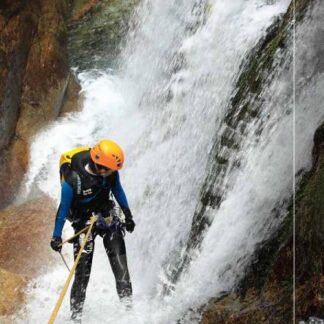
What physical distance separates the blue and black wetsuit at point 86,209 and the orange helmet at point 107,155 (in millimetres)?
267

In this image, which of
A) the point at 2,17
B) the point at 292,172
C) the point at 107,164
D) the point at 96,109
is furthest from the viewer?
the point at 96,109

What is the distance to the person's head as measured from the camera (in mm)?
6410

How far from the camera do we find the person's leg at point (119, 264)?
23.0ft

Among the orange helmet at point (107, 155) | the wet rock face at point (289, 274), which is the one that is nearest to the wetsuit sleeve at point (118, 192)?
the orange helmet at point (107, 155)

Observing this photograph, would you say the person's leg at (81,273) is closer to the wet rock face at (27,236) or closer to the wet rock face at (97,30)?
the wet rock face at (27,236)

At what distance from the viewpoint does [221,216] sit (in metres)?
7.76

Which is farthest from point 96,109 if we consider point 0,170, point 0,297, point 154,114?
point 0,297

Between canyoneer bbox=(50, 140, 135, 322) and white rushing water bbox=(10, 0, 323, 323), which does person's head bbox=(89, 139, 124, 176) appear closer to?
canyoneer bbox=(50, 140, 135, 322)

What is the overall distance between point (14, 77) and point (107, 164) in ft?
17.8

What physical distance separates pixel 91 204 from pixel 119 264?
804 mm

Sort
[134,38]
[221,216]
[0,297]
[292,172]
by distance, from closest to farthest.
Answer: [292,172] < [221,216] < [0,297] < [134,38]

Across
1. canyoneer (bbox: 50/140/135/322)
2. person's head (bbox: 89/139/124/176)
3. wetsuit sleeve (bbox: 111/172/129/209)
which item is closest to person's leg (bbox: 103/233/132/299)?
canyoneer (bbox: 50/140/135/322)

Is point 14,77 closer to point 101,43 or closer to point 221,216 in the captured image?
point 101,43

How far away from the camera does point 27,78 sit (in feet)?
38.3
